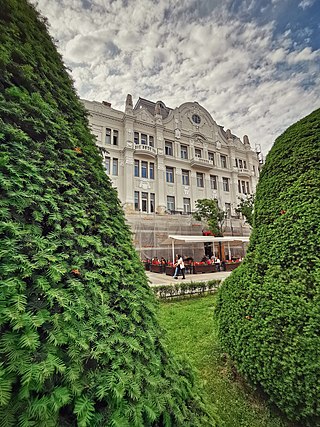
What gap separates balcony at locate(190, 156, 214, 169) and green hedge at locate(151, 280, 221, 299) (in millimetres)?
18420

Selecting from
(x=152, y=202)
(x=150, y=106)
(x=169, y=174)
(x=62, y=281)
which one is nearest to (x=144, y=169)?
(x=169, y=174)

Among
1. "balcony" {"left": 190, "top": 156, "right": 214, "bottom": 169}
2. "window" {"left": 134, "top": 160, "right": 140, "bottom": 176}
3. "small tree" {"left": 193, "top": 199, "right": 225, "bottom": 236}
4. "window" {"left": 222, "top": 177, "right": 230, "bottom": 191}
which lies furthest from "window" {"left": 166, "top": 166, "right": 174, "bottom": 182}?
"window" {"left": 222, "top": 177, "right": 230, "bottom": 191}

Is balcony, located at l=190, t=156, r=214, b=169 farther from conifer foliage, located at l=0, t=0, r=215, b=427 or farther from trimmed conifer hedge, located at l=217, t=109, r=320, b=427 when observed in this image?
conifer foliage, located at l=0, t=0, r=215, b=427

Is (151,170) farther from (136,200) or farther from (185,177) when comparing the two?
(185,177)

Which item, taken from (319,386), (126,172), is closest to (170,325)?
(319,386)

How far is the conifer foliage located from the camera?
0.74 metres

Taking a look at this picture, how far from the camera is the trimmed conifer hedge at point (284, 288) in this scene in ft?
6.94

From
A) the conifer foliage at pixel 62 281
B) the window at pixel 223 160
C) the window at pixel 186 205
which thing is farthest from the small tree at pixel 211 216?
the conifer foliage at pixel 62 281

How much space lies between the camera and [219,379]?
3035 millimetres

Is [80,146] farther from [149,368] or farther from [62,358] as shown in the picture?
[149,368]

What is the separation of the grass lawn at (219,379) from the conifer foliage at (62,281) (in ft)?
1.64

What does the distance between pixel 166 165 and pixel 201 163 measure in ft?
14.4

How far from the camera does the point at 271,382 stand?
7.53ft

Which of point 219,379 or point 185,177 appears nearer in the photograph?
point 219,379
